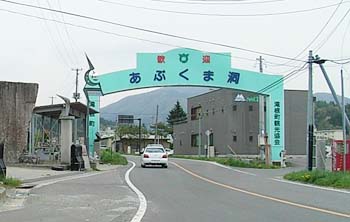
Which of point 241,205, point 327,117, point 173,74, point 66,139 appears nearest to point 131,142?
point 327,117

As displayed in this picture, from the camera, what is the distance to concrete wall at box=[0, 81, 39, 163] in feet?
109

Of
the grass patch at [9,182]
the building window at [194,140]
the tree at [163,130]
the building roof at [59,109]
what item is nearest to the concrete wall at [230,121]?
the building window at [194,140]

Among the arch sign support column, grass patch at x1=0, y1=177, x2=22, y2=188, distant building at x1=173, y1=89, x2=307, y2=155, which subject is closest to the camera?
grass patch at x1=0, y1=177, x2=22, y2=188

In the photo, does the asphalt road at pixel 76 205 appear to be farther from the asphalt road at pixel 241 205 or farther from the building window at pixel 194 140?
the building window at pixel 194 140

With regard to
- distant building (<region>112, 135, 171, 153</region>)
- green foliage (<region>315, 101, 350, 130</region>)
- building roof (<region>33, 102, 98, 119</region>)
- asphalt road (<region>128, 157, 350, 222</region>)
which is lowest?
asphalt road (<region>128, 157, 350, 222</region>)

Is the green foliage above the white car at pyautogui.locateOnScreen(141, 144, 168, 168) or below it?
above

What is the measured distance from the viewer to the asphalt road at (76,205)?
11.8 m

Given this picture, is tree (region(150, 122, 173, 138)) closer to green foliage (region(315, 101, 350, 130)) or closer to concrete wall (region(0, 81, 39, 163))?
green foliage (region(315, 101, 350, 130))

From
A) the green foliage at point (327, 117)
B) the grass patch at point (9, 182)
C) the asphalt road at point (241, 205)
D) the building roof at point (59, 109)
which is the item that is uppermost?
the green foliage at point (327, 117)

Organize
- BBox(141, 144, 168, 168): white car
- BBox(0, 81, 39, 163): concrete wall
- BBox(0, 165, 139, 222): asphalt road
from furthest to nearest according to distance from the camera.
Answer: BBox(141, 144, 168, 168): white car < BBox(0, 81, 39, 163): concrete wall < BBox(0, 165, 139, 222): asphalt road

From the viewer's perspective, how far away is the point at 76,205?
1414cm

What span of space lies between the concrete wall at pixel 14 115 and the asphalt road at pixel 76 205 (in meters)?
14.5

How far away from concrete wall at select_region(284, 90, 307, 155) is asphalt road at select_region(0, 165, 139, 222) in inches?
1939

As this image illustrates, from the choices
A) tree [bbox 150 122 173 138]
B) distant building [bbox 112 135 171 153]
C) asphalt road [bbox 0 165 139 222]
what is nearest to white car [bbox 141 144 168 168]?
asphalt road [bbox 0 165 139 222]
